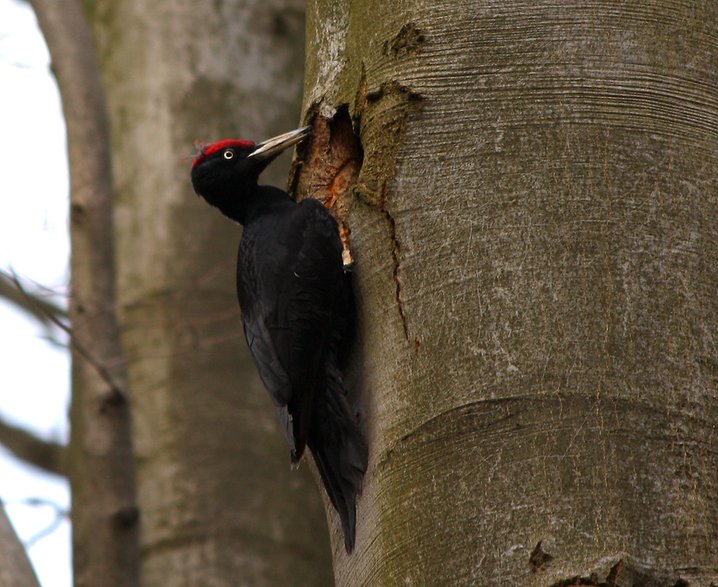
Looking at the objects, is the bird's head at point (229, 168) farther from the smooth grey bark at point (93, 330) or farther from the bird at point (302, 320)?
the smooth grey bark at point (93, 330)

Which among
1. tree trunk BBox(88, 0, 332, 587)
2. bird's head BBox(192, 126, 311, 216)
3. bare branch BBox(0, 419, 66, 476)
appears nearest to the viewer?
→ bird's head BBox(192, 126, 311, 216)

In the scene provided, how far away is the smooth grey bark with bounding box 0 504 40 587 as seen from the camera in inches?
117

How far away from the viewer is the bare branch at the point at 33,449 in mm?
6418

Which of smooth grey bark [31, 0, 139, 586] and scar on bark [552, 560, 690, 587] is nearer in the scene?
scar on bark [552, 560, 690, 587]

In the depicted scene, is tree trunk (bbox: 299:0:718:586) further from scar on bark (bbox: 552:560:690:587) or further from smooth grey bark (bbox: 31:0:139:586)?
smooth grey bark (bbox: 31:0:139:586)

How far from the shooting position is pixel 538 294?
2094 mm

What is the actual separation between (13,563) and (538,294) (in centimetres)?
170

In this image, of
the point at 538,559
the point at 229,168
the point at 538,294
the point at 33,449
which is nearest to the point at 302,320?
the point at 229,168

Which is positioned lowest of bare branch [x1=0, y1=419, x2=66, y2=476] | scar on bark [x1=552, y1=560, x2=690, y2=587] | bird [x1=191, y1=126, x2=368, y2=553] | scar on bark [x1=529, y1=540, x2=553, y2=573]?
scar on bark [x1=552, y1=560, x2=690, y2=587]

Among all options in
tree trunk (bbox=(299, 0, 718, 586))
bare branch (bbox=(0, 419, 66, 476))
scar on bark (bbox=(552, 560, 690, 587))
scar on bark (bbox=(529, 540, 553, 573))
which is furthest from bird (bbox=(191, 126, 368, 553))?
bare branch (bbox=(0, 419, 66, 476))

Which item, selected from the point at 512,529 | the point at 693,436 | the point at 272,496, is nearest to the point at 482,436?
the point at 512,529

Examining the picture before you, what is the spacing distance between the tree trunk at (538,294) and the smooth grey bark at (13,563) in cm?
99

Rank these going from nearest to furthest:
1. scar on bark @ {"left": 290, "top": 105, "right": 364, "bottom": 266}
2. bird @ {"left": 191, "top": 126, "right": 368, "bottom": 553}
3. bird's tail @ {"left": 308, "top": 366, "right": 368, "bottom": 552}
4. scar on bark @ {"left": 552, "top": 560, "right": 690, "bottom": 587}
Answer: scar on bark @ {"left": 552, "top": 560, "right": 690, "bottom": 587}, bird's tail @ {"left": 308, "top": 366, "right": 368, "bottom": 552}, bird @ {"left": 191, "top": 126, "right": 368, "bottom": 553}, scar on bark @ {"left": 290, "top": 105, "right": 364, "bottom": 266}

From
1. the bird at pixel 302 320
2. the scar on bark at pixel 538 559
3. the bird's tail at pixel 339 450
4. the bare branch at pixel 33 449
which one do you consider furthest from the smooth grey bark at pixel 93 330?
the bare branch at pixel 33 449
